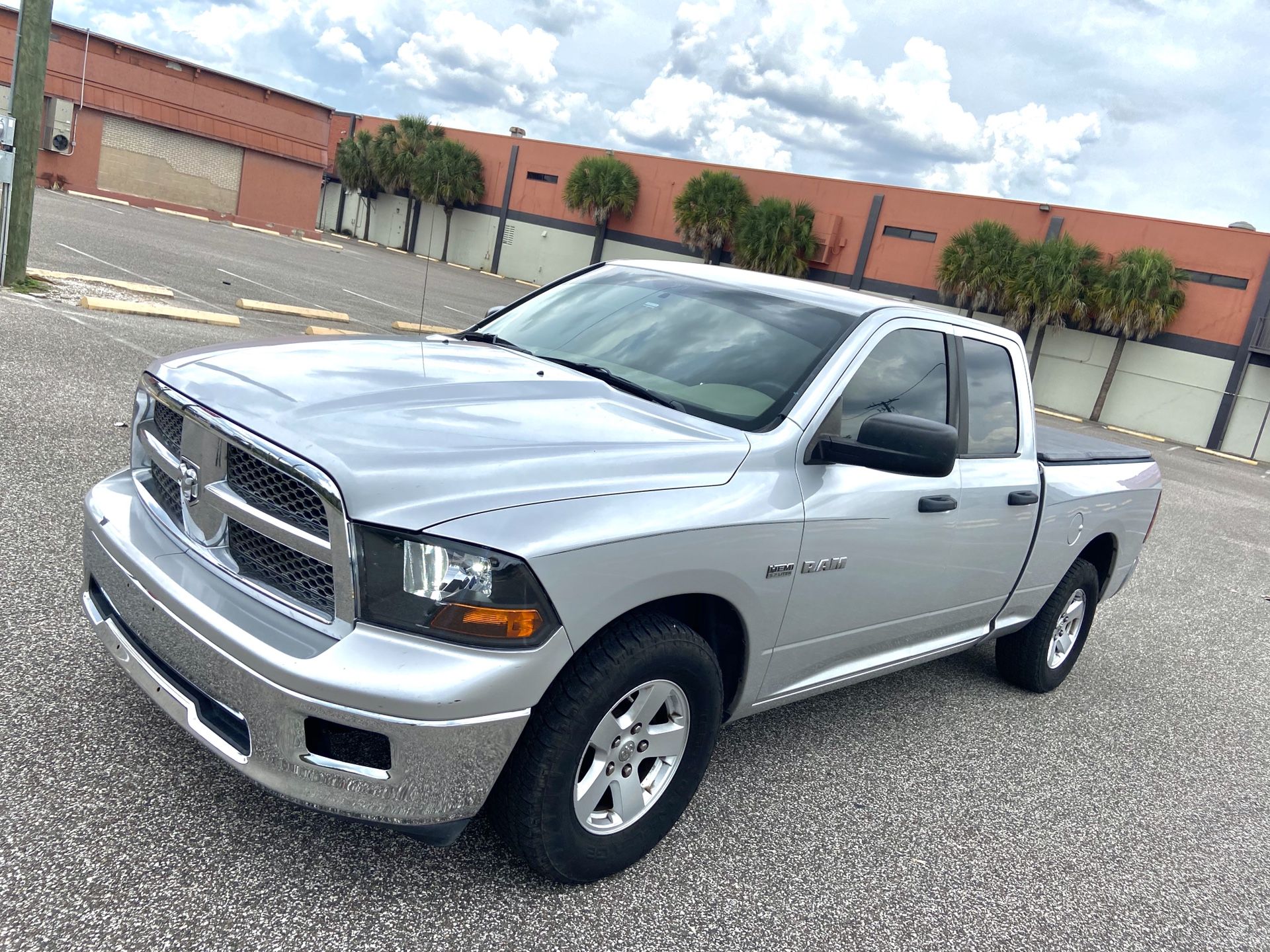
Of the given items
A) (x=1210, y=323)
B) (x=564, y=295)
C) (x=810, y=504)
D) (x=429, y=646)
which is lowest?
(x=429, y=646)

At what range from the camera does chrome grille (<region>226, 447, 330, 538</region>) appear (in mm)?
2490

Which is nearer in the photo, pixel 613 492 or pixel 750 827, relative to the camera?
pixel 613 492

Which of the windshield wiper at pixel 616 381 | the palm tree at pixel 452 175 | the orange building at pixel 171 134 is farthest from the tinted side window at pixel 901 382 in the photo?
the palm tree at pixel 452 175

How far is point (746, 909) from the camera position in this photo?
303 centimetres

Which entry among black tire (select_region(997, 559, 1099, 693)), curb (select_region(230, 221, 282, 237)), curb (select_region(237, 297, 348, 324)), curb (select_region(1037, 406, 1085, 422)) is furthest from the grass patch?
curb (select_region(230, 221, 282, 237))

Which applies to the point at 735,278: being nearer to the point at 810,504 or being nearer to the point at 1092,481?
the point at 810,504

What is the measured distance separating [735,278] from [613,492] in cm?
194

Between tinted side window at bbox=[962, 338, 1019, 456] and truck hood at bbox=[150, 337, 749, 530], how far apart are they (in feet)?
5.45

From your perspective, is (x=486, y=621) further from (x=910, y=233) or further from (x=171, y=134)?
(x=171, y=134)

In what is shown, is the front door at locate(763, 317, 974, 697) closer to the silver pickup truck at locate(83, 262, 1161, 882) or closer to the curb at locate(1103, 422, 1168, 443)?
the silver pickup truck at locate(83, 262, 1161, 882)

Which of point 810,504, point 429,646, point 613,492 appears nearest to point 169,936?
point 429,646

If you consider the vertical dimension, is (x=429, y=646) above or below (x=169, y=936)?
above

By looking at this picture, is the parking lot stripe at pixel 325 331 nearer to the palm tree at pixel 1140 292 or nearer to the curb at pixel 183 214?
the palm tree at pixel 1140 292

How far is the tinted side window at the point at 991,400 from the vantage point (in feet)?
14.5
